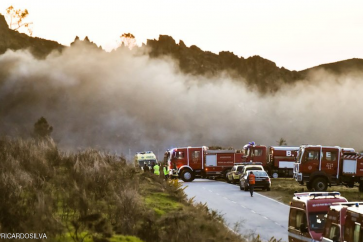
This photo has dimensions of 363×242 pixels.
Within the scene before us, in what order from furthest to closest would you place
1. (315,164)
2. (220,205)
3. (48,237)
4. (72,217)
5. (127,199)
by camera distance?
(315,164) → (220,205) → (127,199) → (72,217) → (48,237)

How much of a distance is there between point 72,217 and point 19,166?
3359mm

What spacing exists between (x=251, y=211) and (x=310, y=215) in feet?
54.0

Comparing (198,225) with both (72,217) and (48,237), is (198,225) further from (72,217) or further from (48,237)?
(48,237)

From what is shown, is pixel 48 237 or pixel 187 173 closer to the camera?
pixel 48 237

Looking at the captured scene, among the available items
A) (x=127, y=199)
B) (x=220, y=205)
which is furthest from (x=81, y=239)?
(x=220, y=205)

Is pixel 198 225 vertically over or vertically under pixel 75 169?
under

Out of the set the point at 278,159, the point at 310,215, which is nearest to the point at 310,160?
the point at 278,159

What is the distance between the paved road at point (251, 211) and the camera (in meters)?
25.2

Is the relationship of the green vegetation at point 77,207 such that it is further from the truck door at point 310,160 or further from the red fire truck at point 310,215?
the truck door at point 310,160

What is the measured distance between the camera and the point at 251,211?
106 ft

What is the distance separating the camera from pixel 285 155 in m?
64.2

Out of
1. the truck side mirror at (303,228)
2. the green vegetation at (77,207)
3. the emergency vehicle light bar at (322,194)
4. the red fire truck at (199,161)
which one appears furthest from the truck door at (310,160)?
the truck side mirror at (303,228)

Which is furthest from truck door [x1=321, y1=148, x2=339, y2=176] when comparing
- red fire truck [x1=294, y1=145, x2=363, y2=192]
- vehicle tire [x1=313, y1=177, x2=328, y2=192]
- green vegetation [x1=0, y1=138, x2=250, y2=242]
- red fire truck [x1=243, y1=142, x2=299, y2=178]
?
green vegetation [x1=0, y1=138, x2=250, y2=242]

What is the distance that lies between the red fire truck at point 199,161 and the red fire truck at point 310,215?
144ft
